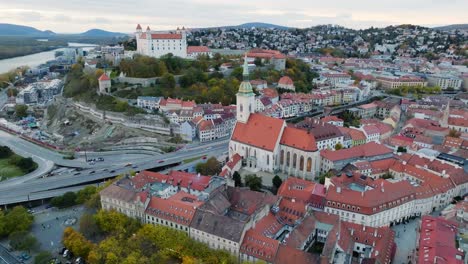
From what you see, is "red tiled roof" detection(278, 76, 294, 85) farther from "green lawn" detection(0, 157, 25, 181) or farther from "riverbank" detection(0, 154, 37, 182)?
"green lawn" detection(0, 157, 25, 181)

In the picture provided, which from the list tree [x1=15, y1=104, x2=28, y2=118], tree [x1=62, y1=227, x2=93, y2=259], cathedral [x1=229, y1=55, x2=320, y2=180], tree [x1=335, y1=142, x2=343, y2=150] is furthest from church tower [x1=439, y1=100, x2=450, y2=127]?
tree [x1=15, y1=104, x2=28, y2=118]

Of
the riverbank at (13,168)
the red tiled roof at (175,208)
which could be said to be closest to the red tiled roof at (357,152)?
the red tiled roof at (175,208)

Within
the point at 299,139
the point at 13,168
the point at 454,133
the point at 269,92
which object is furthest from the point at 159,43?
the point at 454,133

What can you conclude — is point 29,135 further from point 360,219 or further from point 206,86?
point 360,219

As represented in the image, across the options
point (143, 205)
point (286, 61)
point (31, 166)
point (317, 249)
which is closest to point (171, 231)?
point (143, 205)

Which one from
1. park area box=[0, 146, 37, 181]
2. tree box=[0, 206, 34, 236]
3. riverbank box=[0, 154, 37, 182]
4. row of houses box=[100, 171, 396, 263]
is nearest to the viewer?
row of houses box=[100, 171, 396, 263]


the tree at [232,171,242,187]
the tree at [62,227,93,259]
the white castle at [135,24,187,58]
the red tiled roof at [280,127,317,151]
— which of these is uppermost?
the white castle at [135,24,187,58]

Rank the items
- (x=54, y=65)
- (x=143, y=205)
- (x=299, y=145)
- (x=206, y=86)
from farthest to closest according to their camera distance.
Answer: (x=54, y=65) → (x=206, y=86) → (x=299, y=145) → (x=143, y=205)

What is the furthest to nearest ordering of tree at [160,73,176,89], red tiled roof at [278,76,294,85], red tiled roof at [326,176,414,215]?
red tiled roof at [278,76,294,85] → tree at [160,73,176,89] → red tiled roof at [326,176,414,215]
